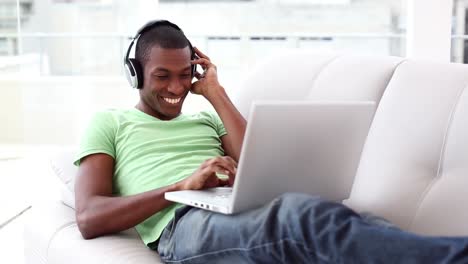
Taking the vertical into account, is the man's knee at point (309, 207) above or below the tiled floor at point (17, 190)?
above

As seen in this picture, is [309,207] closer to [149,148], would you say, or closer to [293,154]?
[293,154]

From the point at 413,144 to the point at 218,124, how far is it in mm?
672

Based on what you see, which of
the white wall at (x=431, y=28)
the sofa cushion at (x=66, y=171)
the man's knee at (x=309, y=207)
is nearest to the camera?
the man's knee at (x=309, y=207)

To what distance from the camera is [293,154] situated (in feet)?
5.50

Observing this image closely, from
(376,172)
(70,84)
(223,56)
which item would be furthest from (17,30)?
(376,172)

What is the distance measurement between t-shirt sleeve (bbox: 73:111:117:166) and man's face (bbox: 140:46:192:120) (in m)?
0.14

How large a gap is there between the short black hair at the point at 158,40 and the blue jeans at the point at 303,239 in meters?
0.61

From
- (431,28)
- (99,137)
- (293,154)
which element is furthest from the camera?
(431,28)

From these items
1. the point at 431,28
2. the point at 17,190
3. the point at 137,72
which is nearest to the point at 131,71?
the point at 137,72

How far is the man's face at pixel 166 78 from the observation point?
2.17 m

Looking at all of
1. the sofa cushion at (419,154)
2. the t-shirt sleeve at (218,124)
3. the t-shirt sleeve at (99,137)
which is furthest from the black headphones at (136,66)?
the sofa cushion at (419,154)

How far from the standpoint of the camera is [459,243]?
1343mm

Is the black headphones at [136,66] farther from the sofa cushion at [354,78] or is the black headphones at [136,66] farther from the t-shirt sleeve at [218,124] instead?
the sofa cushion at [354,78]

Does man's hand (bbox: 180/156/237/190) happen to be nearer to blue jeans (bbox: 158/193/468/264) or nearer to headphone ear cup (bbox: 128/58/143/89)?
blue jeans (bbox: 158/193/468/264)
